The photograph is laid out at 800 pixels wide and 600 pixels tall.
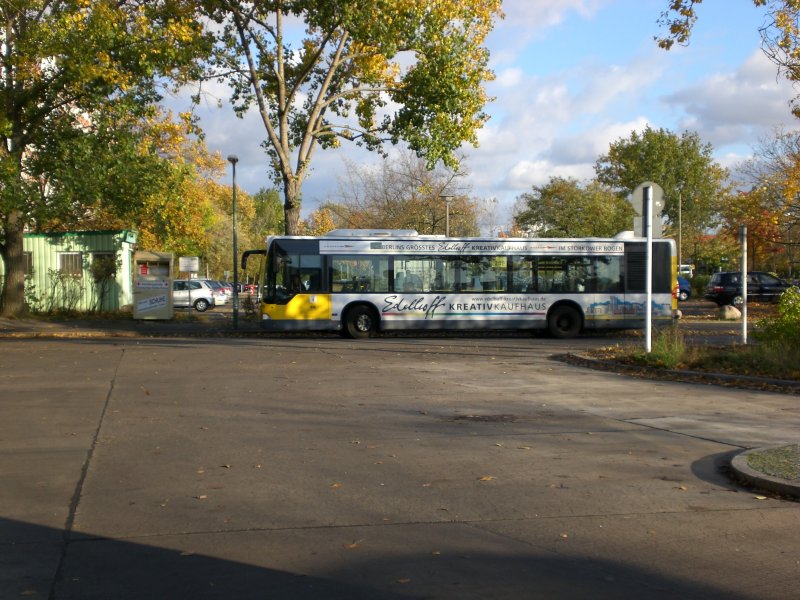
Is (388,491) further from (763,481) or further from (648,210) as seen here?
(648,210)

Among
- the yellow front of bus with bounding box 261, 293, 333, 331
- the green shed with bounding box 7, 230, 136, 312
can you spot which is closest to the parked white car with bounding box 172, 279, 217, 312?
the green shed with bounding box 7, 230, 136, 312

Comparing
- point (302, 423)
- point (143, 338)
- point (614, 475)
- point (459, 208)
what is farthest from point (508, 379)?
point (459, 208)

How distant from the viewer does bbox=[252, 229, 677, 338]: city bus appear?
24656mm

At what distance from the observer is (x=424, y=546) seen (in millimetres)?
5527

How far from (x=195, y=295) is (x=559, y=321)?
77.0ft

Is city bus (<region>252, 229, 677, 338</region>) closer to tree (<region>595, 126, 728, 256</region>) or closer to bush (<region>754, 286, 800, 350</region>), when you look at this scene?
bush (<region>754, 286, 800, 350</region>)

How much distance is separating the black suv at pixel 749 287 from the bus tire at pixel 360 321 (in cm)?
2213

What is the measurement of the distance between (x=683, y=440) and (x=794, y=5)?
10105 millimetres

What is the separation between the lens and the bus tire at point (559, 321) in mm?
25734

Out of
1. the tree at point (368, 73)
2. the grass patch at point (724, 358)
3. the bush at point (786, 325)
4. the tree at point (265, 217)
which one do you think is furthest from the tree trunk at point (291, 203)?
the tree at point (265, 217)

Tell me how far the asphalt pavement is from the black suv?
93.2ft

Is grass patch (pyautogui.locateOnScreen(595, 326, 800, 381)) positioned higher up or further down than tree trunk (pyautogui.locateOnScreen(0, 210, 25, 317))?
further down

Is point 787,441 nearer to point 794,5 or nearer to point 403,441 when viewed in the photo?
point 403,441

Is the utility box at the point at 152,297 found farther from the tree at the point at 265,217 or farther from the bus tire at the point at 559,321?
the tree at the point at 265,217
